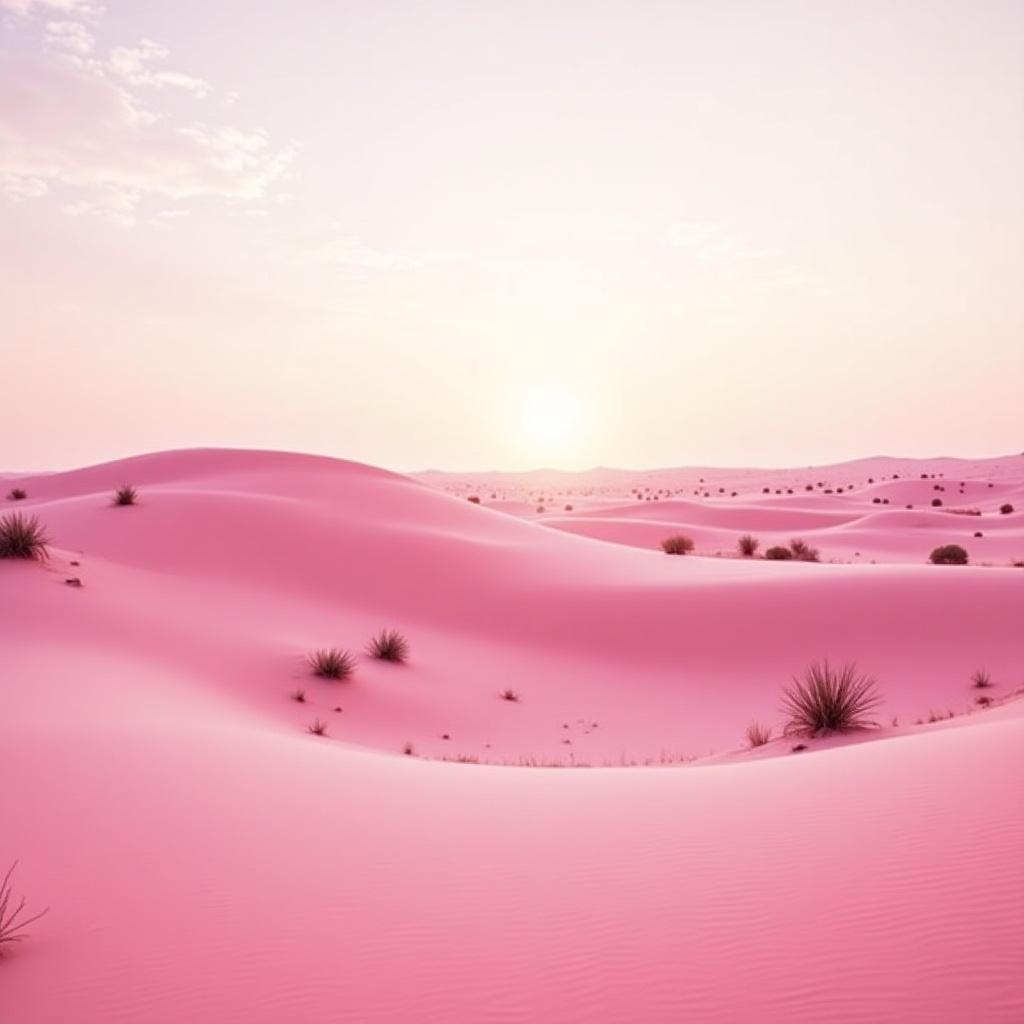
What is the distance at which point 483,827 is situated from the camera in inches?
202

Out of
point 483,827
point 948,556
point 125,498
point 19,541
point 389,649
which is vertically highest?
point 948,556

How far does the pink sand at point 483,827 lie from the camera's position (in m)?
3.27

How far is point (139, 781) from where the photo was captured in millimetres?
5812

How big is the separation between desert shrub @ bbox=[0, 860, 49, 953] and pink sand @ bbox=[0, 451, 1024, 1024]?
0.10 m

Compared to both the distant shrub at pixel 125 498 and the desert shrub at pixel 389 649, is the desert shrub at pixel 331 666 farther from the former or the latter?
the distant shrub at pixel 125 498

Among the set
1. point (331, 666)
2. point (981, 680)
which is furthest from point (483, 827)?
point (981, 680)

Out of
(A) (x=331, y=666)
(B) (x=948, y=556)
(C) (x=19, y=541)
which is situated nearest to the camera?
(A) (x=331, y=666)

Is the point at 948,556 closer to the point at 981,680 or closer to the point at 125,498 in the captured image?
A: the point at 981,680

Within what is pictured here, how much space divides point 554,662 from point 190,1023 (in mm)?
11713

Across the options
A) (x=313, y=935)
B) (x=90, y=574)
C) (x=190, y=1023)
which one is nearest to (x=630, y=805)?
(x=313, y=935)

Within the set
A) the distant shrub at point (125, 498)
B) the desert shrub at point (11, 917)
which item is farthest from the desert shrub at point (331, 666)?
the distant shrub at point (125, 498)

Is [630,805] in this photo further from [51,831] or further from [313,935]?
[51,831]

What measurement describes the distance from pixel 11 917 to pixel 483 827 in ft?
8.52

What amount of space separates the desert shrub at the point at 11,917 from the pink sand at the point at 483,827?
0.10 meters
